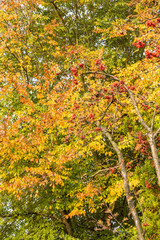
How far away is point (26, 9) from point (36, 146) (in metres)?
6.62

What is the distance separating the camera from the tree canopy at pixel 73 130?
5.09 metres

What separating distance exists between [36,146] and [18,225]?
5.10m

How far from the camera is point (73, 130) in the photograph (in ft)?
20.9

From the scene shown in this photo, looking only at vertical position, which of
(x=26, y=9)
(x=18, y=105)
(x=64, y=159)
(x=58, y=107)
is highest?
(x=26, y=9)

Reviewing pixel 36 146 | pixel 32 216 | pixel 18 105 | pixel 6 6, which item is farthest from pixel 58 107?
pixel 32 216

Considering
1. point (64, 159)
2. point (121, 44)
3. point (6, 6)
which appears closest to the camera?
point (64, 159)

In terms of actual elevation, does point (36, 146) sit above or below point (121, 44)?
below

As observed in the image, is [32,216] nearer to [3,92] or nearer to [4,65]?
[3,92]

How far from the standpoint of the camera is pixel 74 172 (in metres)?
7.68

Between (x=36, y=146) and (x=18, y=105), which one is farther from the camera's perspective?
(x=18, y=105)

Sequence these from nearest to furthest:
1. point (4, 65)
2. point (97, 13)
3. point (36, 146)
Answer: point (36, 146)
point (4, 65)
point (97, 13)

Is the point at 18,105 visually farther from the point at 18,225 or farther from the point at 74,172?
the point at 18,225

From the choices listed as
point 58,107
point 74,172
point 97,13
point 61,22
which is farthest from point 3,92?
point 97,13

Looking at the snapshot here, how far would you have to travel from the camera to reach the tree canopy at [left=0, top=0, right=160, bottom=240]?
5.09 m
